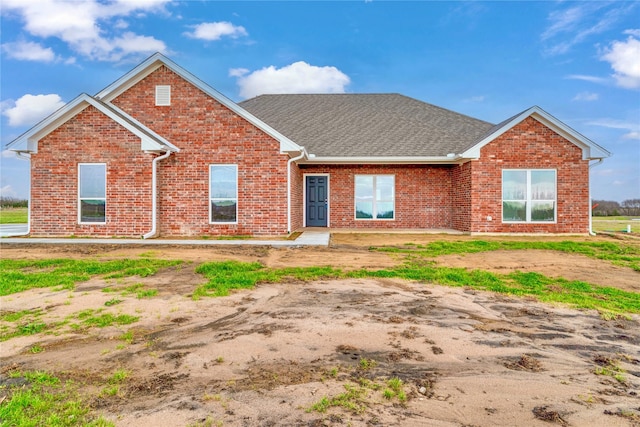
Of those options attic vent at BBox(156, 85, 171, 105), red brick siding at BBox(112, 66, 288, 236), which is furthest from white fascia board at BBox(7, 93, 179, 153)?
attic vent at BBox(156, 85, 171, 105)

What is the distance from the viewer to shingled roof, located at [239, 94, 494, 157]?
1622 centimetres

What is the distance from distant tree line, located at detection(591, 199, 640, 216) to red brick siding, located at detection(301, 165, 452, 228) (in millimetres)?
23131

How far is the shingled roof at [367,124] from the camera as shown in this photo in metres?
16.2

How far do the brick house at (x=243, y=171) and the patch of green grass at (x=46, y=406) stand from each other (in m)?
10.3

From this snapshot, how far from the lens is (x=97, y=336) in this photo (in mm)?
4254

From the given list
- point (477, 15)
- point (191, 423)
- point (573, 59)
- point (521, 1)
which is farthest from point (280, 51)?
point (191, 423)

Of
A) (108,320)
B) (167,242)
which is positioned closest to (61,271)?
(108,320)

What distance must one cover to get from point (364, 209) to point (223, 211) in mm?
6465

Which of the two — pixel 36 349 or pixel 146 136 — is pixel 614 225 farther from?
pixel 36 349

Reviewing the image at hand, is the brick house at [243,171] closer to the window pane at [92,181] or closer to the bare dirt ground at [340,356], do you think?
the window pane at [92,181]

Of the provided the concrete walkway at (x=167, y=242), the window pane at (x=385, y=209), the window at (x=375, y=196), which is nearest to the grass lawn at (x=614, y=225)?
the window pane at (x=385, y=209)

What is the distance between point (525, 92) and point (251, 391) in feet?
77.6

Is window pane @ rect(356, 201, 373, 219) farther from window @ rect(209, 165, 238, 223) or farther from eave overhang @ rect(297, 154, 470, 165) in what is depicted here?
window @ rect(209, 165, 238, 223)

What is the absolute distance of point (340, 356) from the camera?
3.67 m
